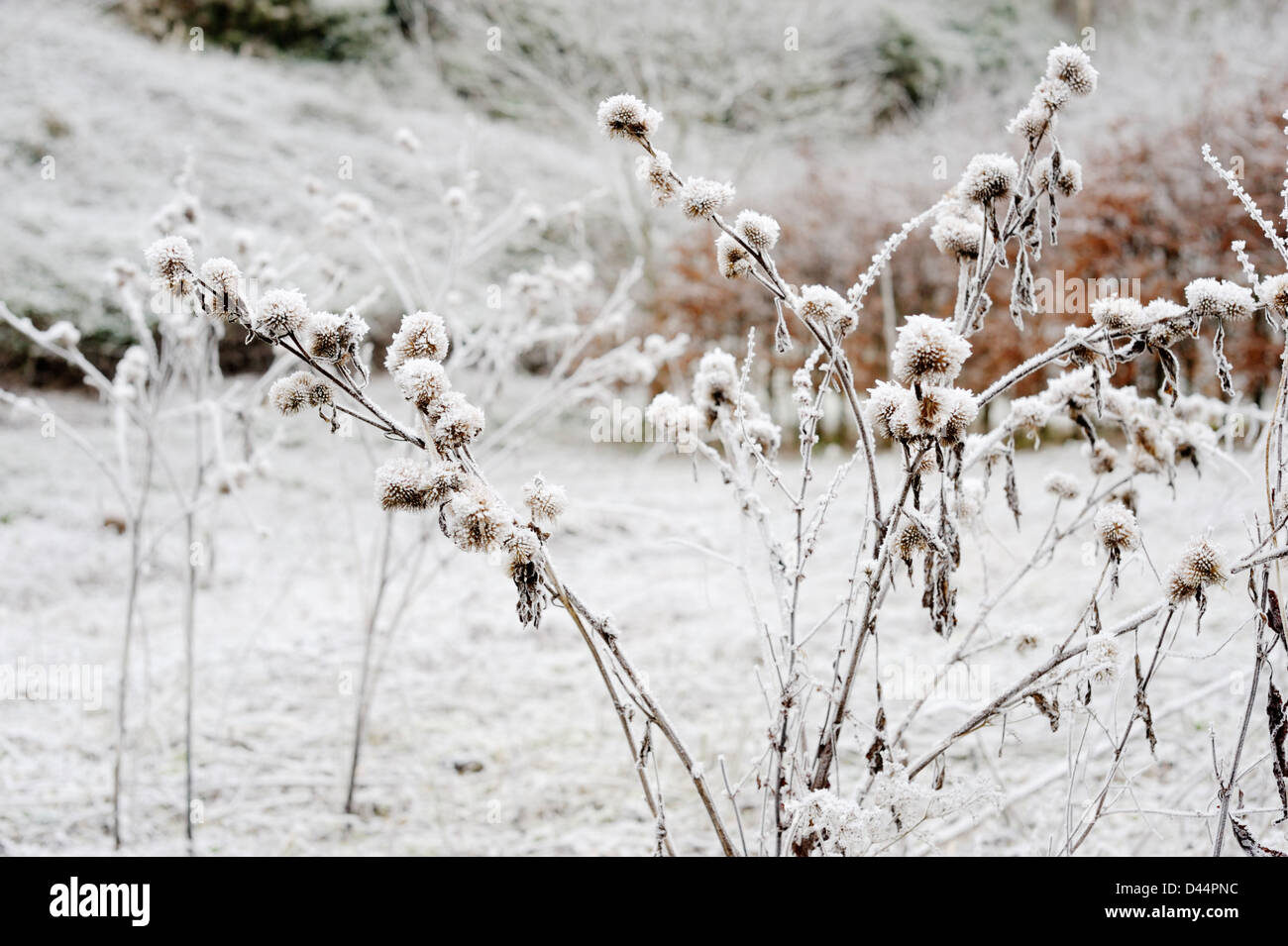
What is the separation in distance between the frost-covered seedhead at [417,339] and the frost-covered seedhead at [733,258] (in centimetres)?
30

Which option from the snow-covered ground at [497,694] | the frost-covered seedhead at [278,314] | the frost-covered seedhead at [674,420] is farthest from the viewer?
the snow-covered ground at [497,694]

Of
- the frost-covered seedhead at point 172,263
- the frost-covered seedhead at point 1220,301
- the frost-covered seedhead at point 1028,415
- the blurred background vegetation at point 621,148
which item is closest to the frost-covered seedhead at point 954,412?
the frost-covered seedhead at point 1220,301

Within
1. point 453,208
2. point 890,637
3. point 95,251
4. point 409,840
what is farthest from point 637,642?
point 95,251

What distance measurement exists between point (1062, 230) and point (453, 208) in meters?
5.48

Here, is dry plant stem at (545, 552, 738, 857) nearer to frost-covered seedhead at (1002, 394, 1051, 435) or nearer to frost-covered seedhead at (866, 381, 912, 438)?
frost-covered seedhead at (866, 381, 912, 438)

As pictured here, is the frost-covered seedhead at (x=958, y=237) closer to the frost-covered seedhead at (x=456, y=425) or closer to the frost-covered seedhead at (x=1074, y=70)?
the frost-covered seedhead at (x=1074, y=70)

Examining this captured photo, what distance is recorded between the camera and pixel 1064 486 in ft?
4.23

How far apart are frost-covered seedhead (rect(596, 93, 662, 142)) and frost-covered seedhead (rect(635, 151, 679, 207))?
0.02 m

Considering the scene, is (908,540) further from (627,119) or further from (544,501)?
(627,119)

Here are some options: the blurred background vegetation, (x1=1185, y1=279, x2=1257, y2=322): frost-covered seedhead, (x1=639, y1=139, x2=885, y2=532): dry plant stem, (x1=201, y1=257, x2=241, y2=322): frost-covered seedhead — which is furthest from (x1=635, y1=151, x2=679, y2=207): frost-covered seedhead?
the blurred background vegetation

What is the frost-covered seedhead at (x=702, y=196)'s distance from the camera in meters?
0.90

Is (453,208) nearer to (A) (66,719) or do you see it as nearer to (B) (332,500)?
(A) (66,719)

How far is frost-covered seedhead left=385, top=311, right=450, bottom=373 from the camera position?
80 centimetres

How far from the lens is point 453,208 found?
2.12 meters
